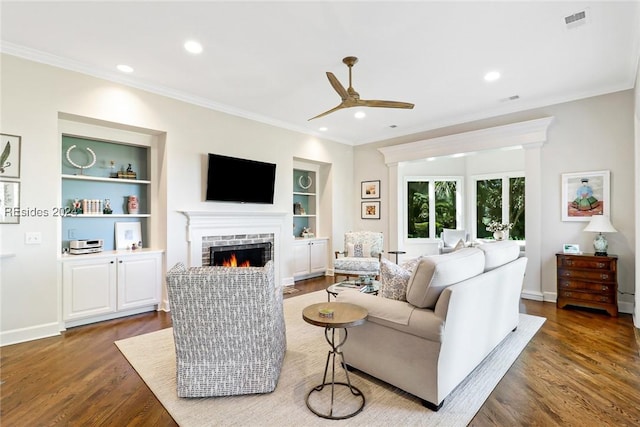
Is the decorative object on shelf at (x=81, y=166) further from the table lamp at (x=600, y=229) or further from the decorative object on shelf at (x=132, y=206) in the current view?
the table lamp at (x=600, y=229)

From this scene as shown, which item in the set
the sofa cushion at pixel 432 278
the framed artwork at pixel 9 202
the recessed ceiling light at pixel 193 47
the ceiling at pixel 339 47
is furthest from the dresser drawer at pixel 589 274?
the framed artwork at pixel 9 202

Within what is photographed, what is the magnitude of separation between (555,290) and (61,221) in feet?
21.5

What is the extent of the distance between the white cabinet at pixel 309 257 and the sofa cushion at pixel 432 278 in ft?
13.1

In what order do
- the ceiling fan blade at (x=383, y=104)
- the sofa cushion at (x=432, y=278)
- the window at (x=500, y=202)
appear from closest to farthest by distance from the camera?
the sofa cushion at (x=432, y=278) < the ceiling fan blade at (x=383, y=104) < the window at (x=500, y=202)

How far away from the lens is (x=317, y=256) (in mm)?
6508

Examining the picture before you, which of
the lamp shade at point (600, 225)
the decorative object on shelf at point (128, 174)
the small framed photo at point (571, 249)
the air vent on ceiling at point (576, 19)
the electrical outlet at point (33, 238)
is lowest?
the small framed photo at point (571, 249)

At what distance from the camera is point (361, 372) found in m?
2.56

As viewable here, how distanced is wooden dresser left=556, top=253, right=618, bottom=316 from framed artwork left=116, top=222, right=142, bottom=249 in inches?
225

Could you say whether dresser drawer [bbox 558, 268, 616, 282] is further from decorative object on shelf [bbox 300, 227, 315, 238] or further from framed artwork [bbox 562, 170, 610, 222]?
decorative object on shelf [bbox 300, 227, 315, 238]

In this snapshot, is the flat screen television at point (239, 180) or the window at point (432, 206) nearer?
the flat screen television at point (239, 180)

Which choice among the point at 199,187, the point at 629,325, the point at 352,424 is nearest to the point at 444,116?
the point at 629,325

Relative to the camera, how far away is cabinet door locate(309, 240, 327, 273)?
251 inches

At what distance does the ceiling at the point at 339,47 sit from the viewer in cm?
267

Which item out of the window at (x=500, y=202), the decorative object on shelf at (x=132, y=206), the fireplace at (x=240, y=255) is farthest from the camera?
the window at (x=500, y=202)
